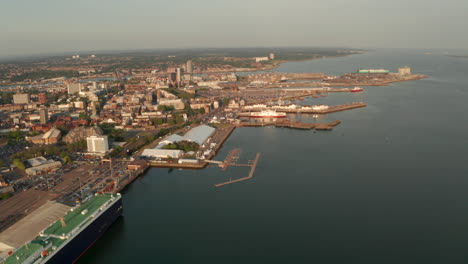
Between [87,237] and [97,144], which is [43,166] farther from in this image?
[87,237]

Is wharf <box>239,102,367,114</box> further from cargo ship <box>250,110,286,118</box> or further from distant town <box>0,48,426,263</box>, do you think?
cargo ship <box>250,110,286,118</box>

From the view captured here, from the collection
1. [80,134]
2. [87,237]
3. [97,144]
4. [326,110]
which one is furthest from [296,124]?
[87,237]

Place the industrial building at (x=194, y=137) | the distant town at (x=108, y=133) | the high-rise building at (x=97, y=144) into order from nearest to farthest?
1. the distant town at (x=108, y=133)
2. the high-rise building at (x=97, y=144)
3. the industrial building at (x=194, y=137)

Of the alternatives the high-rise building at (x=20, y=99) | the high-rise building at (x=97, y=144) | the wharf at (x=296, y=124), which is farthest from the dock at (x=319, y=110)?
the high-rise building at (x=20, y=99)

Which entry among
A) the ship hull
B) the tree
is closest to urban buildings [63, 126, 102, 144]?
the tree

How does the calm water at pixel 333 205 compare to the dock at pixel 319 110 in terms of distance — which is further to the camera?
the dock at pixel 319 110

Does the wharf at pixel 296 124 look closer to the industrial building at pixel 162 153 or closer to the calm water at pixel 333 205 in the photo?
the calm water at pixel 333 205
